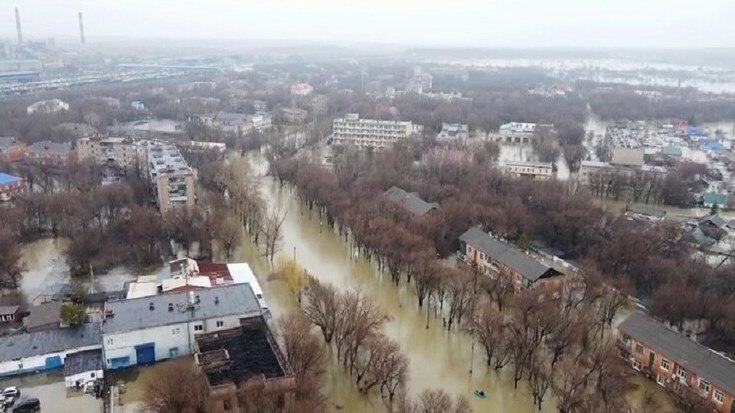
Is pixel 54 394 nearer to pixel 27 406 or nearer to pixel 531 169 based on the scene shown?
pixel 27 406

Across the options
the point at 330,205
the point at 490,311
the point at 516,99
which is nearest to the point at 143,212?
the point at 330,205

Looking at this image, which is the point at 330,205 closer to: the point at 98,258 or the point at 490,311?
the point at 98,258

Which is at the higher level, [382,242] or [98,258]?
[382,242]

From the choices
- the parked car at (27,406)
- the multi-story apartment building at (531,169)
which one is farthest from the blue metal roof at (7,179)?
the multi-story apartment building at (531,169)

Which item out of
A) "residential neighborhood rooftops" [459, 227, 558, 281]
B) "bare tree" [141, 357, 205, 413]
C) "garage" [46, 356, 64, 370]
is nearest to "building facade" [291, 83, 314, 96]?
"residential neighborhood rooftops" [459, 227, 558, 281]

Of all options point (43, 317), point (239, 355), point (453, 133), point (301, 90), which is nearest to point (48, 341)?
point (43, 317)
